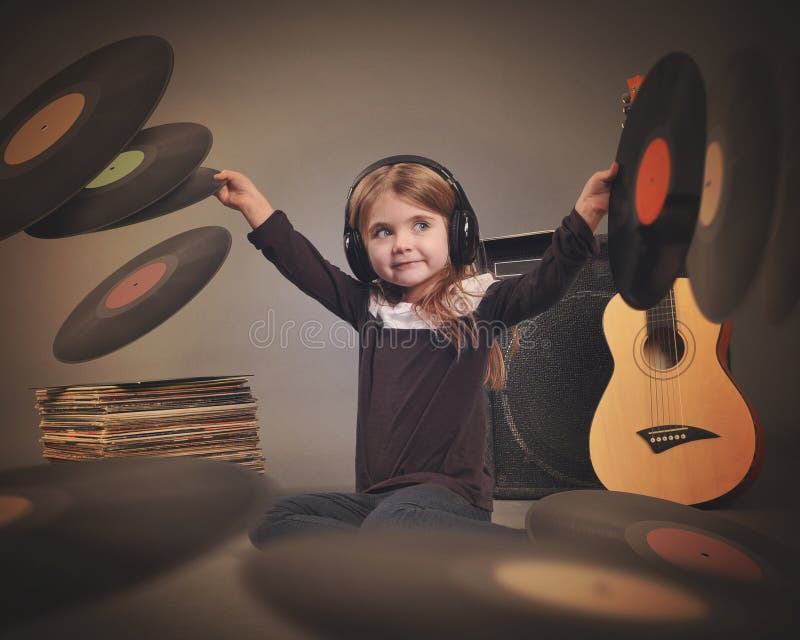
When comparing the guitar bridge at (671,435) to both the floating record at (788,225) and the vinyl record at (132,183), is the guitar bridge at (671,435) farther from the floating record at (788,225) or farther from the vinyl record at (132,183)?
the vinyl record at (132,183)

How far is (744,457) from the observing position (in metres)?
1.15

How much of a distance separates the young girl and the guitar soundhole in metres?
0.36

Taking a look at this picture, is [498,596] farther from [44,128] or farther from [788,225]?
[44,128]

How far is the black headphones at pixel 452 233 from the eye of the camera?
1029 mm

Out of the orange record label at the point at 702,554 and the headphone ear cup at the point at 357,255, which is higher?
the headphone ear cup at the point at 357,255

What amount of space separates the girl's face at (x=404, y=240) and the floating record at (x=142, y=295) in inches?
10.0

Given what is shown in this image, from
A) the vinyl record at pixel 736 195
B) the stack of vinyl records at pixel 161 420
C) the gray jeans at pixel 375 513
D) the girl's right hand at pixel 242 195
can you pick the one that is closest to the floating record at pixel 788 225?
the vinyl record at pixel 736 195

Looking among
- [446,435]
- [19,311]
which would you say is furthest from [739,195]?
[19,311]

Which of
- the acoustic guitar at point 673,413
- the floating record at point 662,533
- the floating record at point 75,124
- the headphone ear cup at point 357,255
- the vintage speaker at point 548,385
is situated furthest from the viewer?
the vintage speaker at point 548,385

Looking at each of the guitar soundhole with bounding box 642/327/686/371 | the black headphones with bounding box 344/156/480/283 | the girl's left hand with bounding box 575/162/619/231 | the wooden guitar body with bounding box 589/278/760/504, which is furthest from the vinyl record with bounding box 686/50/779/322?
the guitar soundhole with bounding box 642/327/686/371

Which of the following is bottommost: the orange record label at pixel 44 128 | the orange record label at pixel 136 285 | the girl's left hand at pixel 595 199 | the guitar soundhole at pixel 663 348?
the guitar soundhole at pixel 663 348

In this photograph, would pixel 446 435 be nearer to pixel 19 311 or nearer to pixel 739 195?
pixel 739 195

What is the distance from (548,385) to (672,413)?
0.84 feet

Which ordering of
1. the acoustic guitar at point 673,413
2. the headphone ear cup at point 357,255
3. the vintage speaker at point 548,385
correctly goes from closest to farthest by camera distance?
1. the headphone ear cup at point 357,255
2. the acoustic guitar at point 673,413
3. the vintage speaker at point 548,385
